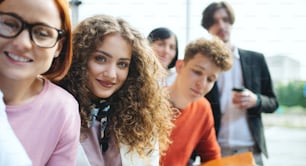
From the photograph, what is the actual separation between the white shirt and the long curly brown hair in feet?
0.53

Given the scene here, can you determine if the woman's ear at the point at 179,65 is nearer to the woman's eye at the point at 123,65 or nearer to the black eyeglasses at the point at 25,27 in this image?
the woman's eye at the point at 123,65

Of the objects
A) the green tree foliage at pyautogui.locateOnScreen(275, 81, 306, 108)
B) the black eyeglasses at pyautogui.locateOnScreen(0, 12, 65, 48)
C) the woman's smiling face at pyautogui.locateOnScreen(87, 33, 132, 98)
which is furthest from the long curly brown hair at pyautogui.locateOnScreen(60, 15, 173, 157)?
the green tree foliage at pyautogui.locateOnScreen(275, 81, 306, 108)

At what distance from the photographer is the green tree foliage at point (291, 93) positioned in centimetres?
93

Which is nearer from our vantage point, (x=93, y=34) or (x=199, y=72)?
(x=93, y=34)

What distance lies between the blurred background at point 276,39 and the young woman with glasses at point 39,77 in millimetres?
332

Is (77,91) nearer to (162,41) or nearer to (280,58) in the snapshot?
(162,41)

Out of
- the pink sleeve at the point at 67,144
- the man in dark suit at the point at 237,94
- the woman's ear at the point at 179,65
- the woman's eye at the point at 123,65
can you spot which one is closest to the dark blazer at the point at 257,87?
the man in dark suit at the point at 237,94

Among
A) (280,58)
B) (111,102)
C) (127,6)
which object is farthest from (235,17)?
(111,102)

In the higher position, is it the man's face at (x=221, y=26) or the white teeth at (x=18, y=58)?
the man's face at (x=221, y=26)

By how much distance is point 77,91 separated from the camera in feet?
2.15

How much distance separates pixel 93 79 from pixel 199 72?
0.26m

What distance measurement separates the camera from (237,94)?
0.89 meters

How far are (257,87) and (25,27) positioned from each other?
57 centimetres

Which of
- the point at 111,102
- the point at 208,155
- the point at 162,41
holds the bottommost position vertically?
the point at 208,155
